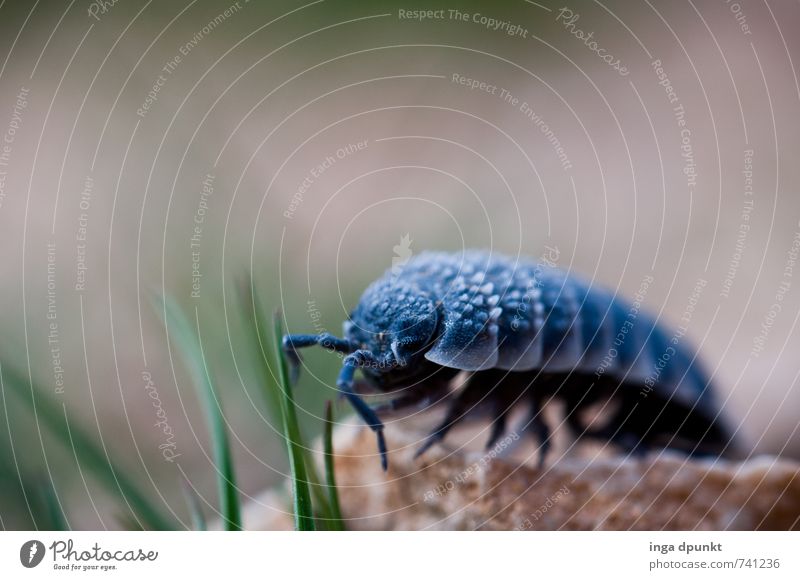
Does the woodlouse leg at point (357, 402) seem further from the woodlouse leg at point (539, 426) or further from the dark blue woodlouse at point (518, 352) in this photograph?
the woodlouse leg at point (539, 426)

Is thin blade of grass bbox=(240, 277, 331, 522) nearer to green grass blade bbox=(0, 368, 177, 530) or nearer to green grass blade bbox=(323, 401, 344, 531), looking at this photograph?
green grass blade bbox=(323, 401, 344, 531)

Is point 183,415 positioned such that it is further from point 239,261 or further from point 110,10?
point 110,10

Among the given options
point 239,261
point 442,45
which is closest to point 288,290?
point 239,261
